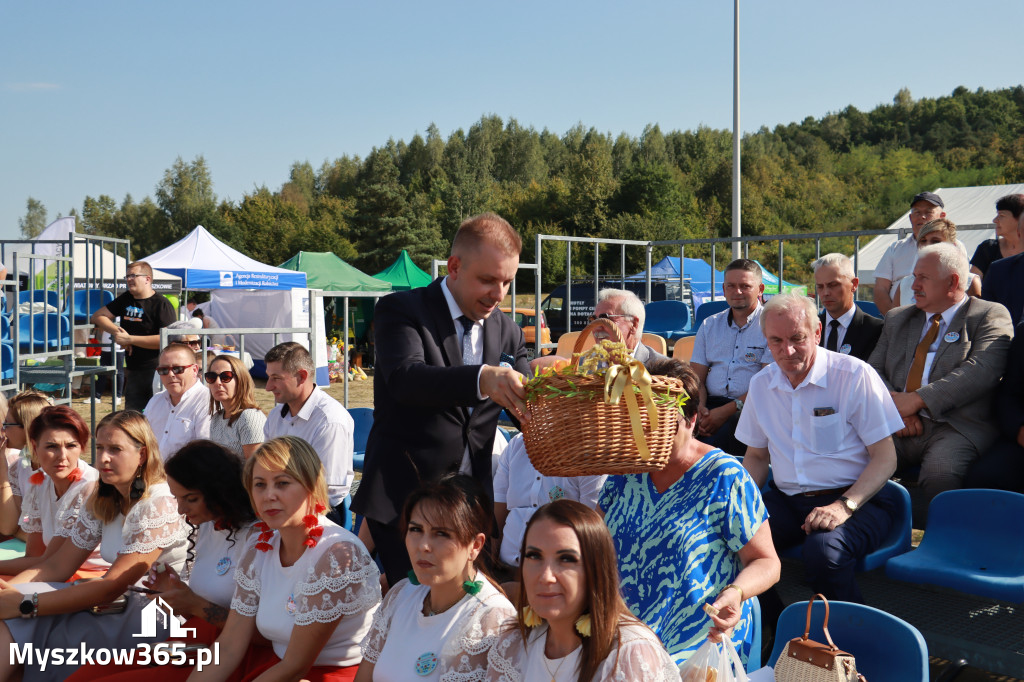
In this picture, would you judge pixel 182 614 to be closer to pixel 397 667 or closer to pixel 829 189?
pixel 397 667

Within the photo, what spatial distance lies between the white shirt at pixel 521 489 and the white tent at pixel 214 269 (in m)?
13.4

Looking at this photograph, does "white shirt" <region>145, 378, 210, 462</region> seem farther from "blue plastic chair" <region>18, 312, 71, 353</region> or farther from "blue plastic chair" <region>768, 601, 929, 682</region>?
"blue plastic chair" <region>768, 601, 929, 682</region>

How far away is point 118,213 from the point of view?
5669 cm

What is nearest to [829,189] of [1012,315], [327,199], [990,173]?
[990,173]

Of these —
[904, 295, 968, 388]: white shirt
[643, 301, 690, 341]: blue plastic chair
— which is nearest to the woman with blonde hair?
[904, 295, 968, 388]: white shirt

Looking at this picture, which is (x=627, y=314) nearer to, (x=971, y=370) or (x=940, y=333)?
(x=940, y=333)

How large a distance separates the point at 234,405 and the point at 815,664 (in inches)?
151

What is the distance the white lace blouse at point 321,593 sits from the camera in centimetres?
256

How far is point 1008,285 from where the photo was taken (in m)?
4.31

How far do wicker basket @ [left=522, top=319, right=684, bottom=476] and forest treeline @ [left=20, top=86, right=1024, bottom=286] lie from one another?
29.5 m

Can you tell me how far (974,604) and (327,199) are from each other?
188 ft

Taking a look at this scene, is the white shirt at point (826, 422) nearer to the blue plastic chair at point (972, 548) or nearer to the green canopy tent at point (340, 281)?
the blue plastic chair at point (972, 548)

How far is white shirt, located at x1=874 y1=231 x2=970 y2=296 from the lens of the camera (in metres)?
5.62

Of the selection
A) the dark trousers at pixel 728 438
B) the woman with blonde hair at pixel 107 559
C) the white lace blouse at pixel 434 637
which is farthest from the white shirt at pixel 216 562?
the dark trousers at pixel 728 438
